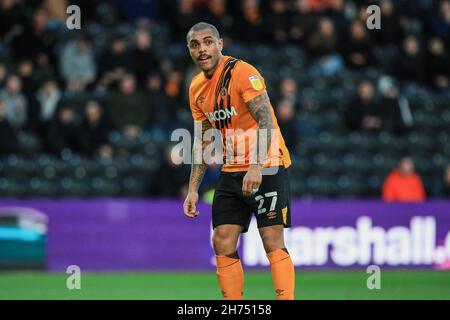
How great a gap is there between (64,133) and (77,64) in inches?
58.9

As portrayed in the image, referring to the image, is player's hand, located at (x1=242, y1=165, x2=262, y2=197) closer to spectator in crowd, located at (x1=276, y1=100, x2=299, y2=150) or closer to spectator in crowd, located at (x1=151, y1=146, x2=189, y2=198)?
spectator in crowd, located at (x1=151, y1=146, x2=189, y2=198)

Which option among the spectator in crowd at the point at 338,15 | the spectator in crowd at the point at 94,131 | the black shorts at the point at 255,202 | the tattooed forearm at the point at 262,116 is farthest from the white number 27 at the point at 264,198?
the spectator in crowd at the point at 338,15

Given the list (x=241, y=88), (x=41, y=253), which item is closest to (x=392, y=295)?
(x=241, y=88)

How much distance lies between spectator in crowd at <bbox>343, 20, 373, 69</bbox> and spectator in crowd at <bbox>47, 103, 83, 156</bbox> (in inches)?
204

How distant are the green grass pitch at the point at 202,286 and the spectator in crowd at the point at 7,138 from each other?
7.76ft

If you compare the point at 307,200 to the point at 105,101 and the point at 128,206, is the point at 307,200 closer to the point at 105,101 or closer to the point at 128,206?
the point at 128,206

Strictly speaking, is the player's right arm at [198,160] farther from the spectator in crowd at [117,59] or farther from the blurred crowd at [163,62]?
the spectator in crowd at [117,59]

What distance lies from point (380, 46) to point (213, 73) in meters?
11.4

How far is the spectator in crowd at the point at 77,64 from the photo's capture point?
53.7 ft

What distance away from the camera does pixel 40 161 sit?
15156 millimetres

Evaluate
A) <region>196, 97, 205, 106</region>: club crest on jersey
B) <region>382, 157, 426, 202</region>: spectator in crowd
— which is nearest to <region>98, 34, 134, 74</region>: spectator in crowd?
<region>382, 157, 426, 202</region>: spectator in crowd

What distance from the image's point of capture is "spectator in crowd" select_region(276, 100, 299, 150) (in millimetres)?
15586

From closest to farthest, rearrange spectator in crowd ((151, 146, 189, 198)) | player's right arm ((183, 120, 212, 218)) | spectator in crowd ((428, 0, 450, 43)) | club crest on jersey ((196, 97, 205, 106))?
club crest on jersey ((196, 97, 205, 106)) → player's right arm ((183, 120, 212, 218)) → spectator in crowd ((151, 146, 189, 198)) → spectator in crowd ((428, 0, 450, 43))

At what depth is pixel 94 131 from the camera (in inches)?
614
